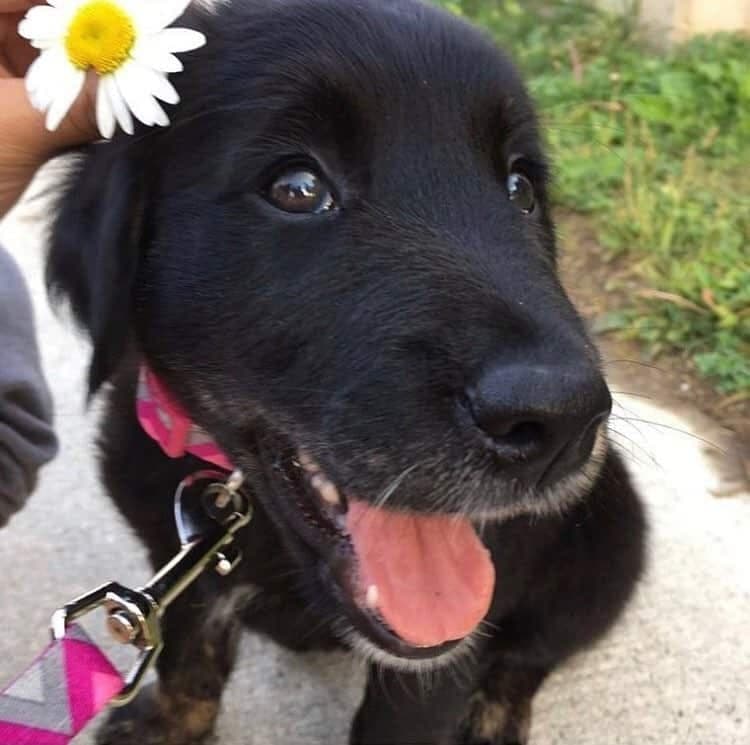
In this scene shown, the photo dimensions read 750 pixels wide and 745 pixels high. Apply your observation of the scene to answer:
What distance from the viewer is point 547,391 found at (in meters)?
1.47

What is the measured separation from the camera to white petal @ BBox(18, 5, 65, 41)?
1.65m

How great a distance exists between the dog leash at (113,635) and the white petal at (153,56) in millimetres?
692

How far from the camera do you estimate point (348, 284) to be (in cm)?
172

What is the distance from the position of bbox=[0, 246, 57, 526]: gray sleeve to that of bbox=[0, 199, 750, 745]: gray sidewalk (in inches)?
6.2

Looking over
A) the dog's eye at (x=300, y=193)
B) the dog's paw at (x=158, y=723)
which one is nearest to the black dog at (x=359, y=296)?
the dog's eye at (x=300, y=193)

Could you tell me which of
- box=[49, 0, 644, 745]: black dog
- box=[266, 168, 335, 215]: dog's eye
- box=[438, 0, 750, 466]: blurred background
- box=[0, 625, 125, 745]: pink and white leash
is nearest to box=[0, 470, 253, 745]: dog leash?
box=[0, 625, 125, 745]: pink and white leash

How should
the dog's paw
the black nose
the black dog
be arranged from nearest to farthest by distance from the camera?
the black nose, the black dog, the dog's paw

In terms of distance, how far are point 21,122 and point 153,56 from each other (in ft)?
1.01

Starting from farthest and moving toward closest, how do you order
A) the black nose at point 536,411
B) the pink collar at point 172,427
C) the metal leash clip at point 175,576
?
the pink collar at point 172,427 → the metal leash clip at point 175,576 → the black nose at point 536,411

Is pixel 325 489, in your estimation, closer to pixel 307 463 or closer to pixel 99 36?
pixel 307 463

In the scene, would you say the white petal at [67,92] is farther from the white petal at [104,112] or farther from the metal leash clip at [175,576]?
the metal leash clip at [175,576]

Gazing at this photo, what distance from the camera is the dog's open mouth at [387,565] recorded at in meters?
1.79

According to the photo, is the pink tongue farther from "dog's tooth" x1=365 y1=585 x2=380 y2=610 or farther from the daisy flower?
the daisy flower

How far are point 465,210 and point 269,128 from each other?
0.33 m
